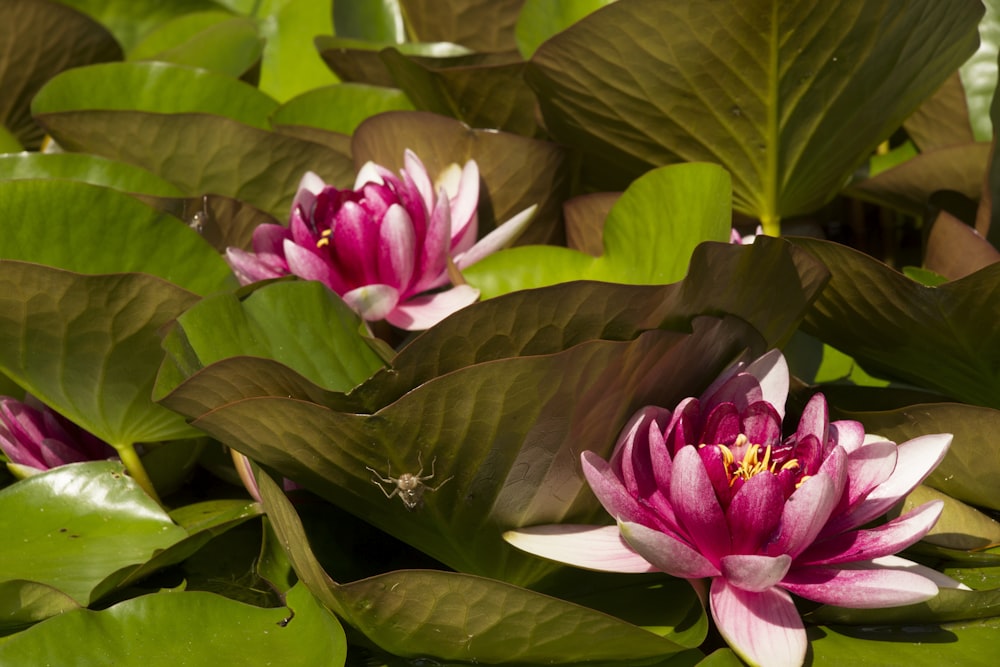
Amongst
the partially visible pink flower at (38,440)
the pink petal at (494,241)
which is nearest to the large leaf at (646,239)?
the pink petal at (494,241)

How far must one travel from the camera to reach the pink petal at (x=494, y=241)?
117 centimetres

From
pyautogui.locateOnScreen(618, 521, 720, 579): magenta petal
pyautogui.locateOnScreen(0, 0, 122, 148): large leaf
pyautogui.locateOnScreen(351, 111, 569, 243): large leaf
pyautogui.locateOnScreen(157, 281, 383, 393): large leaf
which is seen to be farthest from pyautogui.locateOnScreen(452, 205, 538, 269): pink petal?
pyautogui.locateOnScreen(0, 0, 122, 148): large leaf

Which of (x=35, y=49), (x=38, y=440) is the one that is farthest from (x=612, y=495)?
(x=35, y=49)

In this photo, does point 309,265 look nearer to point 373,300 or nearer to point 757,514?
point 373,300

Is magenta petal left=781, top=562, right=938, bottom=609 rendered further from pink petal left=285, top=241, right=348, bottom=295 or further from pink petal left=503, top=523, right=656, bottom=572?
pink petal left=285, top=241, right=348, bottom=295

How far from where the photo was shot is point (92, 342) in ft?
3.28

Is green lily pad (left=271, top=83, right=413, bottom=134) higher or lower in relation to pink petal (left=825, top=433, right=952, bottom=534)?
higher

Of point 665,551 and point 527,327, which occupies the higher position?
point 527,327

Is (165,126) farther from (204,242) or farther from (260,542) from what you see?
(260,542)

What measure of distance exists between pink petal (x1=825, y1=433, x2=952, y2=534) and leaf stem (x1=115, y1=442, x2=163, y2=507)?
0.68 meters

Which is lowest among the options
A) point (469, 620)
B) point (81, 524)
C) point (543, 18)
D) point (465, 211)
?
point (81, 524)

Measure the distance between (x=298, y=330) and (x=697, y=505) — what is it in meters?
0.37

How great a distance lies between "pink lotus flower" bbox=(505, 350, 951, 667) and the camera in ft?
2.46

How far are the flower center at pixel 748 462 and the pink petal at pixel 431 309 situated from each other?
351 mm
